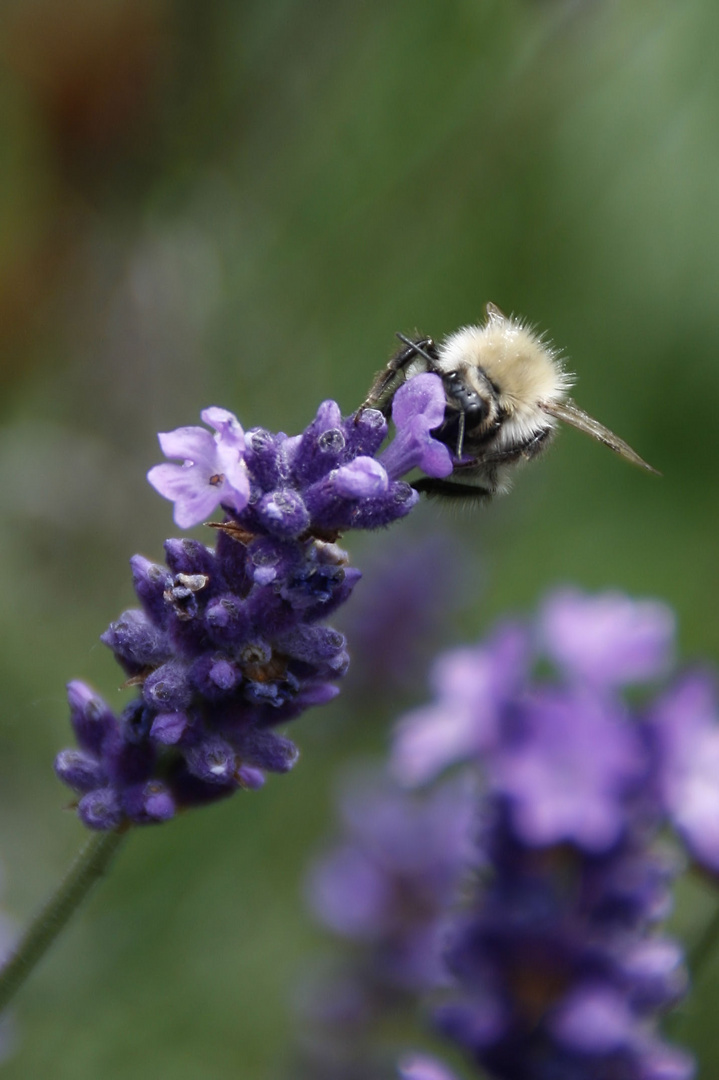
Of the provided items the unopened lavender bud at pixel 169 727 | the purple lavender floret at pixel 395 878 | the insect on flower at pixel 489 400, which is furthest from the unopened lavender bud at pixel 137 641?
the purple lavender floret at pixel 395 878

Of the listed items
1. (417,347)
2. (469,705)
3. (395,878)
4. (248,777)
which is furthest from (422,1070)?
(395,878)

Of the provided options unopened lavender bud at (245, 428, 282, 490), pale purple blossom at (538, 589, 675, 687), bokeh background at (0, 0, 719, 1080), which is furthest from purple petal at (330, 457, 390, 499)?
bokeh background at (0, 0, 719, 1080)

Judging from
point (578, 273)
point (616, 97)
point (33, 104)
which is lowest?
point (33, 104)

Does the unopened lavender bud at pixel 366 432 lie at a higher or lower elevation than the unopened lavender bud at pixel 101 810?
higher

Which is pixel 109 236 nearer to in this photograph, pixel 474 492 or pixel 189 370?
pixel 189 370

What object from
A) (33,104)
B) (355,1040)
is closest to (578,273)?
(33,104)

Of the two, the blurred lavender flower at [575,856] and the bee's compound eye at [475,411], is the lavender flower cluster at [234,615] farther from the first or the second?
the blurred lavender flower at [575,856]
